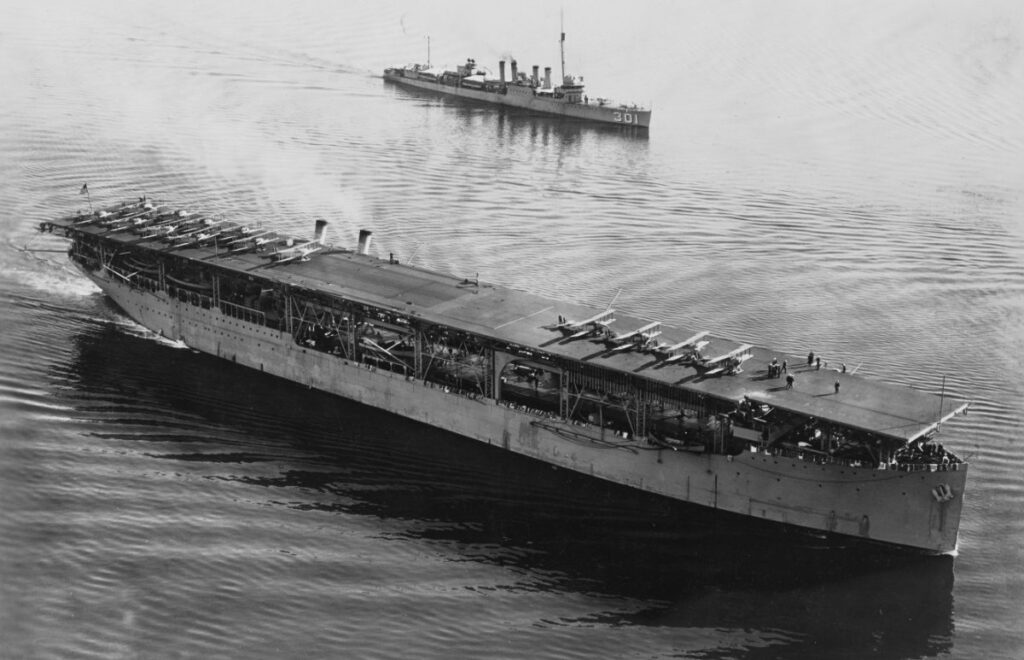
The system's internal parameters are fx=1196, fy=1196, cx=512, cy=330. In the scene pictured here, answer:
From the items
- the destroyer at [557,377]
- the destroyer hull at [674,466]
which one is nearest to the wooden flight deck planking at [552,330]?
the destroyer at [557,377]

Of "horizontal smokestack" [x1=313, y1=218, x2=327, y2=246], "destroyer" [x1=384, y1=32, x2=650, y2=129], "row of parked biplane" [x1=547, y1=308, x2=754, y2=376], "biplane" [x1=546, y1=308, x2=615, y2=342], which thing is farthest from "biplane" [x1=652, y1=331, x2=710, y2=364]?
"destroyer" [x1=384, y1=32, x2=650, y2=129]

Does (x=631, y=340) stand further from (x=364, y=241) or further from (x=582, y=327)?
(x=364, y=241)

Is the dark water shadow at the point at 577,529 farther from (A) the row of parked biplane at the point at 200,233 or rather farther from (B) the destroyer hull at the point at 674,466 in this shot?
(A) the row of parked biplane at the point at 200,233

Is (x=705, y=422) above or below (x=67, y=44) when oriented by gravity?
below

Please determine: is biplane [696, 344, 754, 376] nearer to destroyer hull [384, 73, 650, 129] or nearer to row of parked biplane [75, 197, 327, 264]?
row of parked biplane [75, 197, 327, 264]

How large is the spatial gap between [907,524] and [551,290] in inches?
999

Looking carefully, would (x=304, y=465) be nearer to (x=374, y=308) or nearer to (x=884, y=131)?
(x=374, y=308)

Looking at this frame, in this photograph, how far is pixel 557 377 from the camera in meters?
46.1

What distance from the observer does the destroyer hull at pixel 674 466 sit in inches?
1496

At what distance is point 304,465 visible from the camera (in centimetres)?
4341

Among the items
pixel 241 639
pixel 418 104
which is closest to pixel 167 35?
pixel 418 104

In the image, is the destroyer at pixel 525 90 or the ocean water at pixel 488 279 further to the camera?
the destroyer at pixel 525 90

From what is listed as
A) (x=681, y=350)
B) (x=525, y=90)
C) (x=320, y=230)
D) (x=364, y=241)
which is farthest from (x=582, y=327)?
(x=525, y=90)

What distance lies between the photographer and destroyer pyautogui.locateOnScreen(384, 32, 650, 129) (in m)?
99.2
